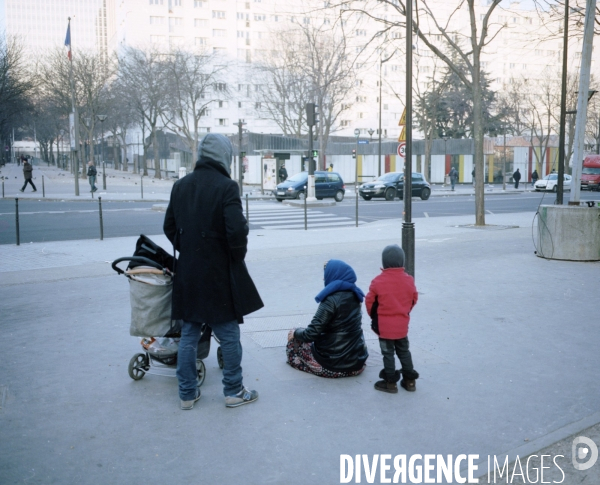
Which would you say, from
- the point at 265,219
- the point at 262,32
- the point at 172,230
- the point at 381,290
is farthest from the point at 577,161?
the point at 262,32

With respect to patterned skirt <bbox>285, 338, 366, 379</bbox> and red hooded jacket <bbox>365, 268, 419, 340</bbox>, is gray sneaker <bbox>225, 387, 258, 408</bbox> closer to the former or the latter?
patterned skirt <bbox>285, 338, 366, 379</bbox>

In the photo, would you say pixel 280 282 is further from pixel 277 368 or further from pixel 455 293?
pixel 277 368

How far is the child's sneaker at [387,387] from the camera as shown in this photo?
504 centimetres

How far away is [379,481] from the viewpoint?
3.72 meters

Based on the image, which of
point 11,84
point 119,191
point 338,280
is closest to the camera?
point 338,280

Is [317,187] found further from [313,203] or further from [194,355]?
[194,355]

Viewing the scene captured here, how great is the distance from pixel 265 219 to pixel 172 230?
58.1ft

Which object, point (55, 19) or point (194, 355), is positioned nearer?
point (194, 355)

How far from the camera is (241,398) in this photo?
4777 millimetres

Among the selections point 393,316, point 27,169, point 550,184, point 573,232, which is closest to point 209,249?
point 393,316

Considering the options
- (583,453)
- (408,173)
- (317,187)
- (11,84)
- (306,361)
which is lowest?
(583,453)

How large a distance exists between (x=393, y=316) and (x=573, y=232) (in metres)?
7.60

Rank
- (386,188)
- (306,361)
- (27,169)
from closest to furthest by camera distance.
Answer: (306,361) → (386,188) → (27,169)

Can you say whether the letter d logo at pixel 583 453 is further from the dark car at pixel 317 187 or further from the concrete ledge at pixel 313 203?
the dark car at pixel 317 187
